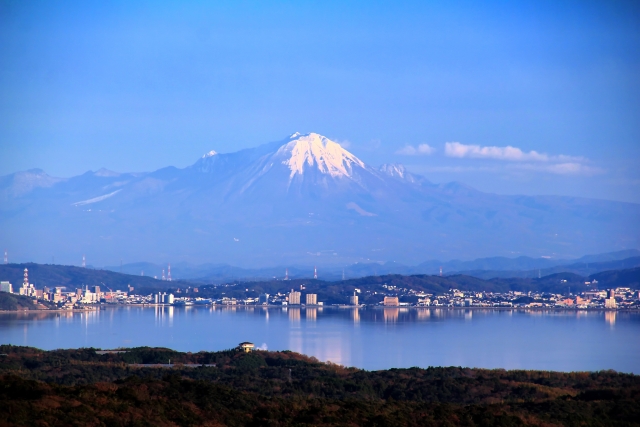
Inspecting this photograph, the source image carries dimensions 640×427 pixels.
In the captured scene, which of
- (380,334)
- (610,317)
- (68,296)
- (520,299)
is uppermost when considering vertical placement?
(68,296)

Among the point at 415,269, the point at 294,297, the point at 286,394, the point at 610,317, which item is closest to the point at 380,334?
the point at 610,317

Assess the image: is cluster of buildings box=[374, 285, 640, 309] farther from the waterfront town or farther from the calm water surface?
the calm water surface

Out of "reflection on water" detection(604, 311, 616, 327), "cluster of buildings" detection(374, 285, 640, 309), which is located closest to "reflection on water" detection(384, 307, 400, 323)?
"cluster of buildings" detection(374, 285, 640, 309)

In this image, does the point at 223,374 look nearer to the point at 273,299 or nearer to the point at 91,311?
the point at 91,311

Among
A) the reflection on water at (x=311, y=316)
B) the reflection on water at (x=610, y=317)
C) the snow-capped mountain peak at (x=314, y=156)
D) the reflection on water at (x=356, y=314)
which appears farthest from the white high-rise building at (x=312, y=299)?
the snow-capped mountain peak at (x=314, y=156)

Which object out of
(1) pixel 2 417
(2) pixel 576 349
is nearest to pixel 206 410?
(1) pixel 2 417

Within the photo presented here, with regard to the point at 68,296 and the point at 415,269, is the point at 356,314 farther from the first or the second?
the point at 415,269
